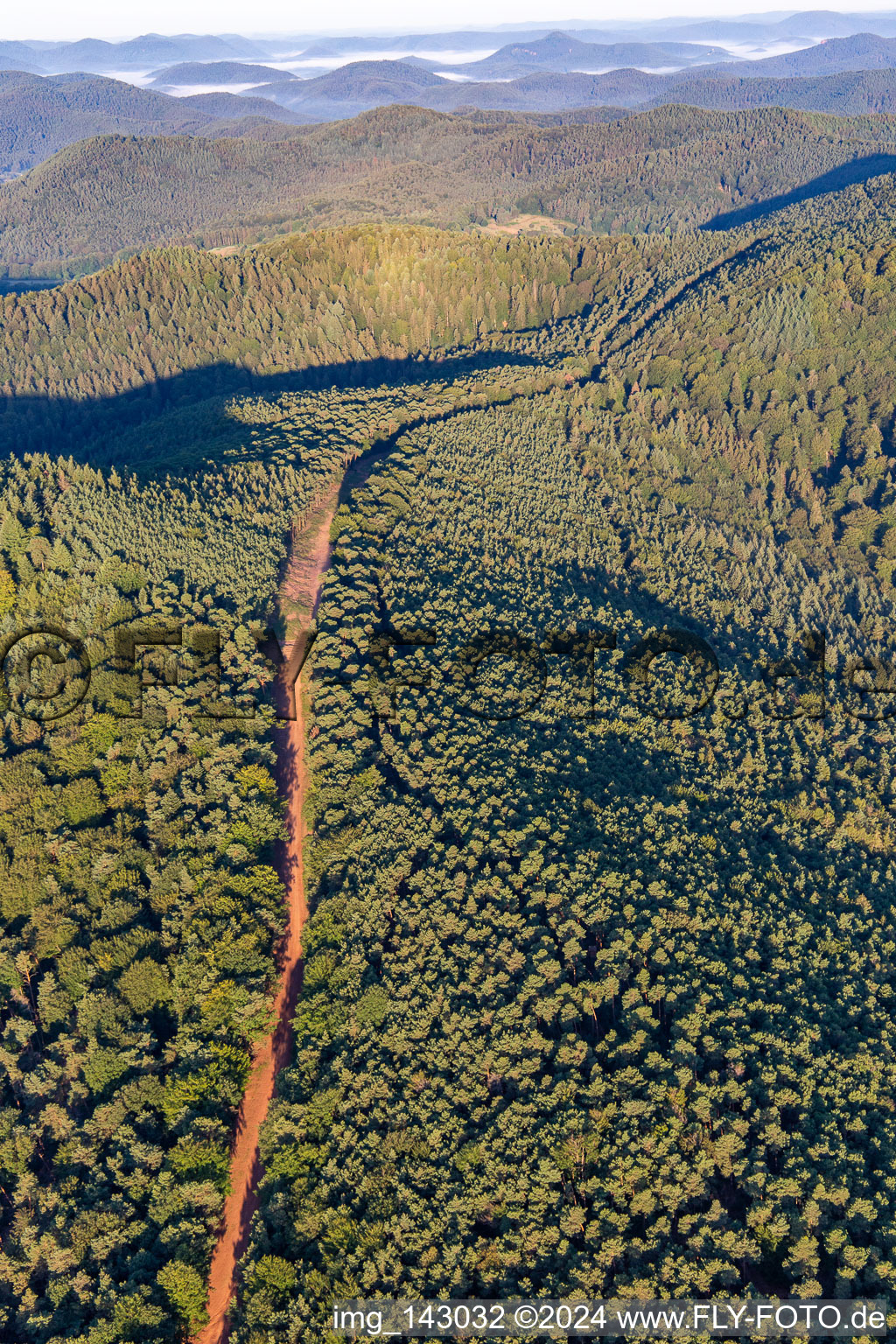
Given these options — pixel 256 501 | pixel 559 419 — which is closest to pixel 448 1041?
pixel 256 501
